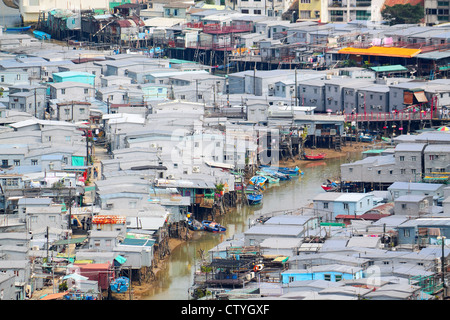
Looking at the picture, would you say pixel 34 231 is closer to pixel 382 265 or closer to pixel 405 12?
pixel 382 265

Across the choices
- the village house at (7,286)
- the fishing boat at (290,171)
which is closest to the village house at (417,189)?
the fishing boat at (290,171)

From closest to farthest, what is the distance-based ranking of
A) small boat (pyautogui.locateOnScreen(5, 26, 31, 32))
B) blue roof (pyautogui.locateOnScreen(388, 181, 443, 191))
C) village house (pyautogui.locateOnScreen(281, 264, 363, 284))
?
village house (pyautogui.locateOnScreen(281, 264, 363, 284)) < blue roof (pyautogui.locateOnScreen(388, 181, 443, 191)) < small boat (pyautogui.locateOnScreen(5, 26, 31, 32))

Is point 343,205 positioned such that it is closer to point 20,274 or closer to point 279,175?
point 279,175

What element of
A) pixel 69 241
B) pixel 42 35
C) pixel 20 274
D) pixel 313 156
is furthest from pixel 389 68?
pixel 20 274

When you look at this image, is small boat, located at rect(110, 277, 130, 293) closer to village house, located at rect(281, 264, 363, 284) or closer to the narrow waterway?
A: the narrow waterway

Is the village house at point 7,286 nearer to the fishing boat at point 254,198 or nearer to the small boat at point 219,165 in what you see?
the fishing boat at point 254,198

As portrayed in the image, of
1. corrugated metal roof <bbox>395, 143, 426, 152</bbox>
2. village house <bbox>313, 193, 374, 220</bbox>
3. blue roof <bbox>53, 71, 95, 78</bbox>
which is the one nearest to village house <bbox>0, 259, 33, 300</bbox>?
village house <bbox>313, 193, 374, 220</bbox>
